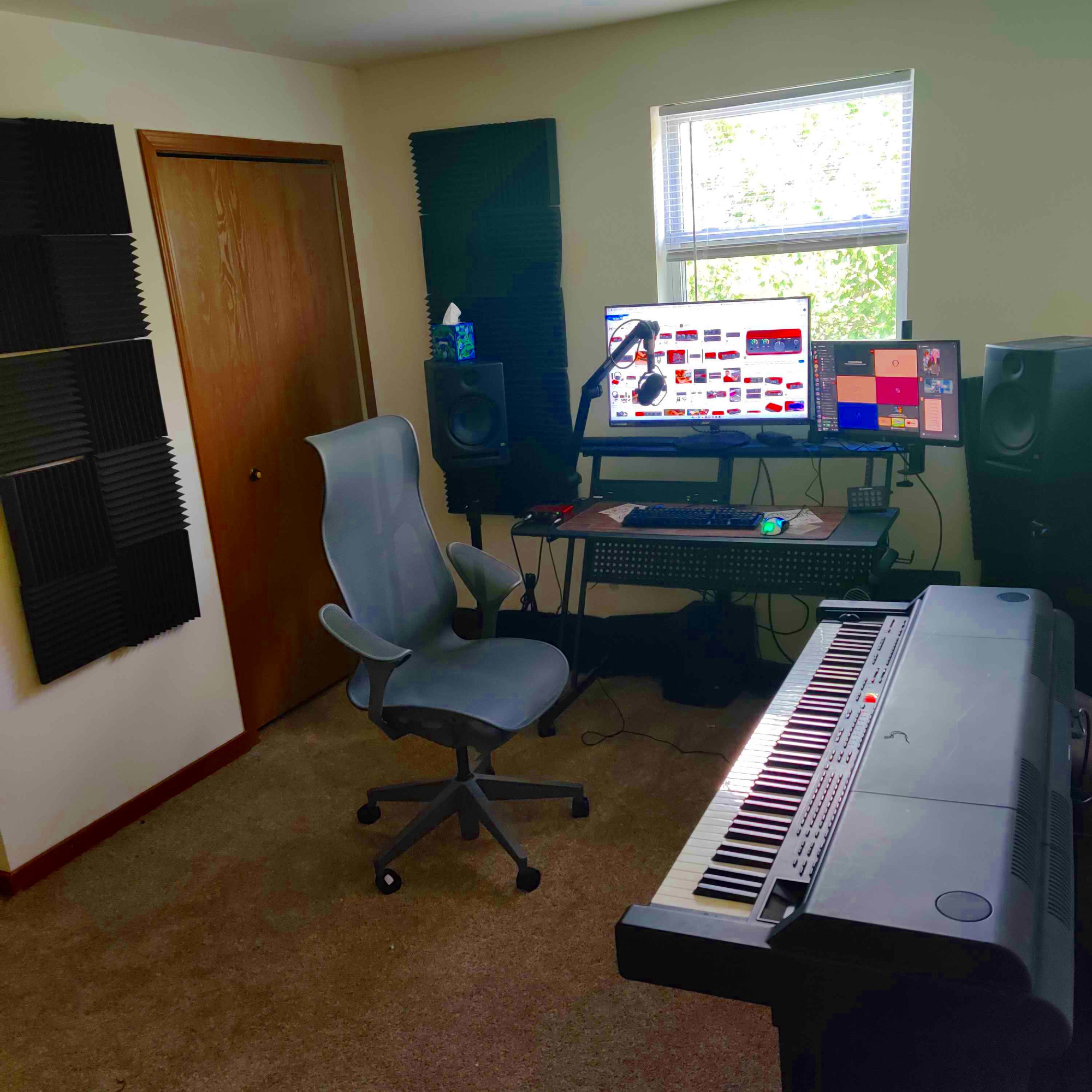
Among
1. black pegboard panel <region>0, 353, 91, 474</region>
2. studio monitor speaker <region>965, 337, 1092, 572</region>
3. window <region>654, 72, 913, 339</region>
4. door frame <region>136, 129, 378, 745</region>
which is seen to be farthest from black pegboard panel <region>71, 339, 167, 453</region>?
studio monitor speaker <region>965, 337, 1092, 572</region>

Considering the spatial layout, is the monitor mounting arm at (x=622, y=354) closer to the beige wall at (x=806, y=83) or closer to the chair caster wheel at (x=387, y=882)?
the beige wall at (x=806, y=83)

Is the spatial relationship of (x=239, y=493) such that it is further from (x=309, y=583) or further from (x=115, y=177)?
(x=115, y=177)

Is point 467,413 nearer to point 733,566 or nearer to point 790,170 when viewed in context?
point 733,566

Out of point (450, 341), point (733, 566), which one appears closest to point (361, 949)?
point (733, 566)

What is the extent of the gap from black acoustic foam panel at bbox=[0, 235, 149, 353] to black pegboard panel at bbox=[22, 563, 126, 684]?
2.16ft

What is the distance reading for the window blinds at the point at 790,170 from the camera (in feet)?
10.4

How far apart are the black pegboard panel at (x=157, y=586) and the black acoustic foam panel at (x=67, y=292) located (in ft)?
2.07

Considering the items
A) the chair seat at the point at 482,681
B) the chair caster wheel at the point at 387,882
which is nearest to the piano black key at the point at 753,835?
the chair seat at the point at 482,681

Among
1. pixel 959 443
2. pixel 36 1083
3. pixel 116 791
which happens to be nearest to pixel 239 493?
pixel 116 791

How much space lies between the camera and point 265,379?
11.5 ft

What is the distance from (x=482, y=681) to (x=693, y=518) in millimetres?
939

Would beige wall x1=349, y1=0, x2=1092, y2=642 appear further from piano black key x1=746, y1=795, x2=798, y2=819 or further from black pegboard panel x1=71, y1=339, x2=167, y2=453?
piano black key x1=746, y1=795, x2=798, y2=819

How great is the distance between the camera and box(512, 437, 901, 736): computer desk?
2975mm

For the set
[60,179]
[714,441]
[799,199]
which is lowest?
[714,441]
